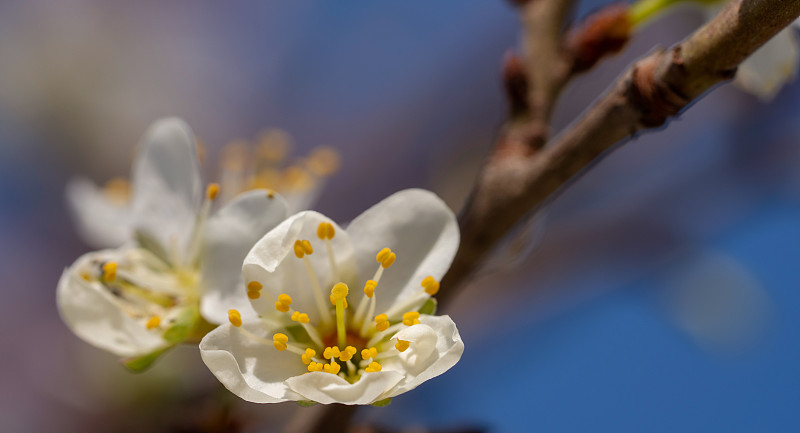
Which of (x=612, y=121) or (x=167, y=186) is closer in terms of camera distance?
(x=612, y=121)

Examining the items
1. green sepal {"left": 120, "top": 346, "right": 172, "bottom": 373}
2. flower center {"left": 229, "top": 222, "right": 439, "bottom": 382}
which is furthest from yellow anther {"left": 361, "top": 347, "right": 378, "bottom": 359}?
green sepal {"left": 120, "top": 346, "right": 172, "bottom": 373}

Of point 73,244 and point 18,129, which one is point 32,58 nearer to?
point 18,129

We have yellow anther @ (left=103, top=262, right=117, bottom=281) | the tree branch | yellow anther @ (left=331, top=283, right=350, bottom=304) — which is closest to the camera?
the tree branch

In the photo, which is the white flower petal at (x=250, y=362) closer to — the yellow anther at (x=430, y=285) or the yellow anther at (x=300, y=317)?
the yellow anther at (x=300, y=317)

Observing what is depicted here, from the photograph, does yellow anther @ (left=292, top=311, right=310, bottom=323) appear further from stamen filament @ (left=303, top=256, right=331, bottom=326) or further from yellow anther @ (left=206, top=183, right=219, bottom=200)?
yellow anther @ (left=206, top=183, right=219, bottom=200)

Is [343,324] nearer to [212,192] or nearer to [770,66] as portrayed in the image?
[212,192]

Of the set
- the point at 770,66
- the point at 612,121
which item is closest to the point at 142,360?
the point at 612,121

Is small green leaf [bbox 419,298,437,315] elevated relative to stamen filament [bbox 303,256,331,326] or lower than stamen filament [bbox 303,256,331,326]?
lower
